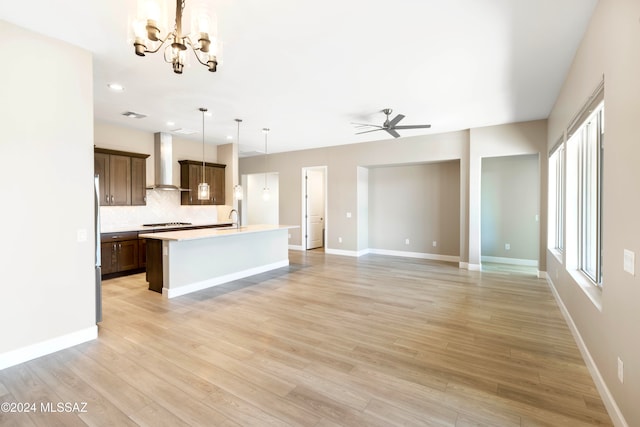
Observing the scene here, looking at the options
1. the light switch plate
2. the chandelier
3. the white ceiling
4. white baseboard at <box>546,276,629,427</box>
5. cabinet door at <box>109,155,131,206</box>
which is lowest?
white baseboard at <box>546,276,629,427</box>

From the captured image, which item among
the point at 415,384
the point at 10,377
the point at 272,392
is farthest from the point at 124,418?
the point at 415,384

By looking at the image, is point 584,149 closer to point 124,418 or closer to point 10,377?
point 124,418

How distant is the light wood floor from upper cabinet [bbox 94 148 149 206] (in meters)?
2.18

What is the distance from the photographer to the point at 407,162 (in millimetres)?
7055

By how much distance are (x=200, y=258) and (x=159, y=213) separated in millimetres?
2657

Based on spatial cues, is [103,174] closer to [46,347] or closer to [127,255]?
[127,255]

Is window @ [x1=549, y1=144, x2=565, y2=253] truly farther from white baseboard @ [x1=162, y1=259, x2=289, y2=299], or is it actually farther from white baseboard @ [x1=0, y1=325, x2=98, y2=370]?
white baseboard @ [x1=0, y1=325, x2=98, y2=370]

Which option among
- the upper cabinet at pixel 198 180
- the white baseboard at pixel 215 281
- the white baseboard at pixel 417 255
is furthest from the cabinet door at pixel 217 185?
the white baseboard at pixel 417 255

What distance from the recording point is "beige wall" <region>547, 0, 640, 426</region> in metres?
1.65

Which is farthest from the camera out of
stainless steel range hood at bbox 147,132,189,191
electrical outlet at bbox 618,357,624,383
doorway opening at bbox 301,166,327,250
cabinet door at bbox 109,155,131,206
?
doorway opening at bbox 301,166,327,250

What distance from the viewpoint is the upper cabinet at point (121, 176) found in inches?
216

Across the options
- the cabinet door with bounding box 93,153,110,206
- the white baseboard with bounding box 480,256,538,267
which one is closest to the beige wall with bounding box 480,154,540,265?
the white baseboard with bounding box 480,256,538,267

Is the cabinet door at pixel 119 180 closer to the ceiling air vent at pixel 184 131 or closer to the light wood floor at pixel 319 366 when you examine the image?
the ceiling air vent at pixel 184 131

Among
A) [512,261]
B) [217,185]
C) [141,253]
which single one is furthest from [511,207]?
[141,253]
